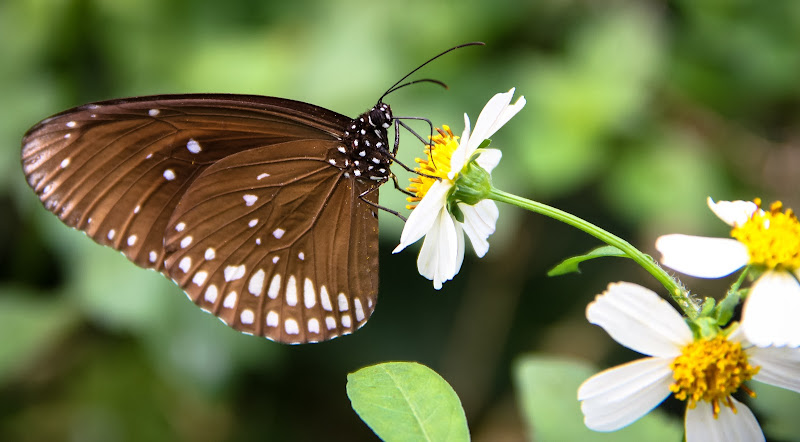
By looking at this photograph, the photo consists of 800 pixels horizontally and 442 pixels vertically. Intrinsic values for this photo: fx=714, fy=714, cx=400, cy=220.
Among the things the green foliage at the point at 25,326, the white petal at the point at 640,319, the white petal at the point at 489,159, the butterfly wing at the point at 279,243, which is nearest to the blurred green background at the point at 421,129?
the green foliage at the point at 25,326

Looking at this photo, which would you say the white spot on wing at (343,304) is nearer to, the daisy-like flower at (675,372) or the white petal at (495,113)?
the white petal at (495,113)

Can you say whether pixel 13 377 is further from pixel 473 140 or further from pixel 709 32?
pixel 709 32

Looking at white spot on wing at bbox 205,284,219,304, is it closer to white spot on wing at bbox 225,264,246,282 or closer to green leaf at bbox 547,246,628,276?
white spot on wing at bbox 225,264,246,282

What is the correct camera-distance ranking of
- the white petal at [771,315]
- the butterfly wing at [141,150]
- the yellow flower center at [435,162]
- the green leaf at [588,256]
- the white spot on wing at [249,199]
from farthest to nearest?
the white spot on wing at [249,199] → the butterfly wing at [141,150] → the yellow flower center at [435,162] → the green leaf at [588,256] → the white petal at [771,315]

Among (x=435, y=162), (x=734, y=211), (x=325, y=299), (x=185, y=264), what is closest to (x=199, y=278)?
(x=185, y=264)

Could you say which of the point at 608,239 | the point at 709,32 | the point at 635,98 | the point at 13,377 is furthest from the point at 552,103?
the point at 13,377
